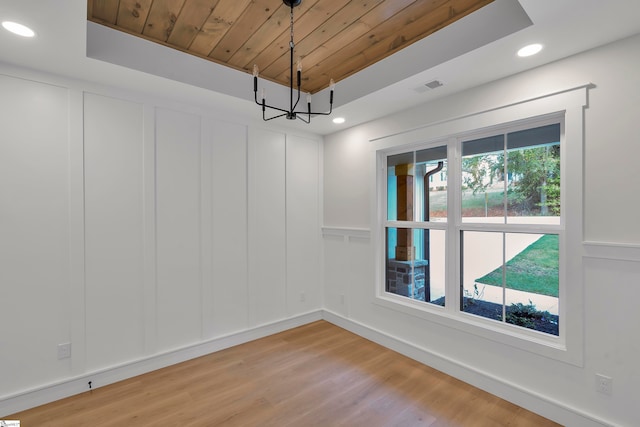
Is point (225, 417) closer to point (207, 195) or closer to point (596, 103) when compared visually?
point (207, 195)

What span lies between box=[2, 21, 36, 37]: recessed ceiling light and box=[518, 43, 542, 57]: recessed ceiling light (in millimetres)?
2993

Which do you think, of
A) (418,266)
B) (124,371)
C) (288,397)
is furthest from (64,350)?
(418,266)

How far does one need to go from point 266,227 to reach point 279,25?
2.06 metres

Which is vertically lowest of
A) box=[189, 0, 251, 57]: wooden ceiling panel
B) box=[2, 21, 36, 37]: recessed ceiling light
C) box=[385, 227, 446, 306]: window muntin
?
box=[385, 227, 446, 306]: window muntin

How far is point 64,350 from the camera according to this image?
2.30 m

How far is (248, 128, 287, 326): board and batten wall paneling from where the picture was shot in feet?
11.0

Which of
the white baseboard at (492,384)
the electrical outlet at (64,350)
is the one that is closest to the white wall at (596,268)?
the white baseboard at (492,384)

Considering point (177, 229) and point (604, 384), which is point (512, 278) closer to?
point (604, 384)

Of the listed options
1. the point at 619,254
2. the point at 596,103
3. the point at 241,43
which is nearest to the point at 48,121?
the point at 241,43

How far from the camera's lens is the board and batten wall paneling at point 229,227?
10.1 ft

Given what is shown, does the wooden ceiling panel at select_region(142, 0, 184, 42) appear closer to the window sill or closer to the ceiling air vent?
the ceiling air vent

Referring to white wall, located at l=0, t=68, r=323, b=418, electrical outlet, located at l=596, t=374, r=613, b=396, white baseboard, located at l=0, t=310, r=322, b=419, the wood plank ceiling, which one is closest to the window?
electrical outlet, located at l=596, t=374, r=613, b=396

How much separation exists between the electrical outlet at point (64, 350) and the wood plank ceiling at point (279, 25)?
240cm

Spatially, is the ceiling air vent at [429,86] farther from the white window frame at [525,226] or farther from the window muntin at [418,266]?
the window muntin at [418,266]
